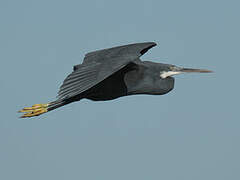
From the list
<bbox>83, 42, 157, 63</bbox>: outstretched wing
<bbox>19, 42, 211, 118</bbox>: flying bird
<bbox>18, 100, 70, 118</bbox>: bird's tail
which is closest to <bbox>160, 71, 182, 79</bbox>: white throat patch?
<bbox>19, 42, 211, 118</bbox>: flying bird

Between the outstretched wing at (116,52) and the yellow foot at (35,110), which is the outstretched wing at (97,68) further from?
the yellow foot at (35,110)

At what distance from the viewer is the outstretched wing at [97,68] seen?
28.1 ft

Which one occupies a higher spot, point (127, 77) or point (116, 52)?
point (116, 52)

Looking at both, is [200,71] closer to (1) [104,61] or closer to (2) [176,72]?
(2) [176,72]

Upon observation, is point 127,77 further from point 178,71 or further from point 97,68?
point 97,68

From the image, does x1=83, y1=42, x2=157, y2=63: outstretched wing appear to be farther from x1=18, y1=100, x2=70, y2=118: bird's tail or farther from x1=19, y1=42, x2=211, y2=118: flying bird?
x1=18, y1=100, x2=70, y2=118: bird's tail

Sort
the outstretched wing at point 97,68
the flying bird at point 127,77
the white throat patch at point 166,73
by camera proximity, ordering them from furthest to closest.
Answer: the white throat patch at point 166,73 < the flying bird at point 127,77 < the outstretched wing at point 97,68

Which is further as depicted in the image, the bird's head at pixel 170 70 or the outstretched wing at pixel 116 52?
the bird's head at pixel 170 70

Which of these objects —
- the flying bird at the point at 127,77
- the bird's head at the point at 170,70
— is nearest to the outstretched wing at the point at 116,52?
the flying bird at the point at 127,77

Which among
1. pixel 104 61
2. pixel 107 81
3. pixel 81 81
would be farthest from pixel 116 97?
pixel 81 81

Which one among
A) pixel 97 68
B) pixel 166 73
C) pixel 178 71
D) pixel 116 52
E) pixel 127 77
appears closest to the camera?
pixel 97 68

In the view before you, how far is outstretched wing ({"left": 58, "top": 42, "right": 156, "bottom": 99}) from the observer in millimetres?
8578

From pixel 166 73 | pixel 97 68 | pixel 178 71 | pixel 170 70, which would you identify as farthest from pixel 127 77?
pixel 97 68

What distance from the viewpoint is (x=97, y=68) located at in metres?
9.26
